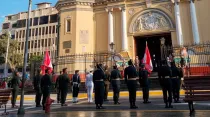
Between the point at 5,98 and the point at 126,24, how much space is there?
78.1 ft

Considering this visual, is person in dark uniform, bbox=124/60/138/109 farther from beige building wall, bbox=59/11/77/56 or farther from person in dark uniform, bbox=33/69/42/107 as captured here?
beige building wall, bbox=59/11/77/56

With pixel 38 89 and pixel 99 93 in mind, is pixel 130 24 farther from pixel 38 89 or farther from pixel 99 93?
pixel 99 93

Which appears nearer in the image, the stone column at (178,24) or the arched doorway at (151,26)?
the stone column at (178,24)

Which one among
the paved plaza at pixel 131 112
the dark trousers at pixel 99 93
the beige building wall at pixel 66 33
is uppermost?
the beige building wall at pixel 66 33

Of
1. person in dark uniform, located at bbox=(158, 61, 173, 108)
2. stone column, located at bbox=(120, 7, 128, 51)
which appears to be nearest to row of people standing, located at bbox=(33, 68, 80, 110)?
person in dark uniform, located at bbox=(158, 61, 173, 108)

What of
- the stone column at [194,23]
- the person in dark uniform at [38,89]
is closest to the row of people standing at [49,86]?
the person in dark uniform at [38,89]

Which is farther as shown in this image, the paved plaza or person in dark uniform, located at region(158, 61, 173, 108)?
person in dark uniform, located at region(158, 61, 173, 108)

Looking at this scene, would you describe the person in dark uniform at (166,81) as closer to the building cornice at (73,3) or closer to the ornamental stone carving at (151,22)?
the ornamental stone carving at (151,22)

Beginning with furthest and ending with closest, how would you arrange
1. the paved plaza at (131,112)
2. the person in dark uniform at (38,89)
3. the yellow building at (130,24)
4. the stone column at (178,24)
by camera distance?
the yellow building at (130,24), the stone column at (178,24), the person in dark uniform at (38,89), the paved plaza at (131,112)

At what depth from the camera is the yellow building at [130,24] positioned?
93.2ft

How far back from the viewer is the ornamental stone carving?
29719 millimetres

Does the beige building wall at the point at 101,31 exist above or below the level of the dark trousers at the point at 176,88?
above

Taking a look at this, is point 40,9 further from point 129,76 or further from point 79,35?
point 129,76

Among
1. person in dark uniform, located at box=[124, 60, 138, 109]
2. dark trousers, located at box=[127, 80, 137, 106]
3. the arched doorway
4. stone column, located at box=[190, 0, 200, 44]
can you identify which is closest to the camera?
dark trousers, located at box=[127, 80, 137, 106]
